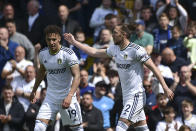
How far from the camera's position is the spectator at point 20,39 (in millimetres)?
15742

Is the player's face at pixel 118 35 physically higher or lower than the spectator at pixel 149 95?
higher

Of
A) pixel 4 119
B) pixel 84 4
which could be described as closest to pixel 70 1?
pixel 84 4

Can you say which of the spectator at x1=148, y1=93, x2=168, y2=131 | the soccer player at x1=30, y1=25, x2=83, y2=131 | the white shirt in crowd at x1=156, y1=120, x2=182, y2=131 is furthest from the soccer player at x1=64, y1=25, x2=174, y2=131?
the spectator at x1=148, y1=93, x2=168, y2=131

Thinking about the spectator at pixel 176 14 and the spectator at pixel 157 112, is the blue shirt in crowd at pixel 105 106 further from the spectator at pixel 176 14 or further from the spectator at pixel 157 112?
the spectator at pixel 176 14

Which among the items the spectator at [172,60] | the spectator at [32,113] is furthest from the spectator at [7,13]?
the spectator at [172,60]

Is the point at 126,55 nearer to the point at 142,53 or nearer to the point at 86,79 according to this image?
the point at 142,53

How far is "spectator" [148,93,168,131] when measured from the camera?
13461 mm

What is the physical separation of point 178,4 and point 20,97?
191 inches

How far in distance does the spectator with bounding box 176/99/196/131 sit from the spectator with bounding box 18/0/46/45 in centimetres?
477

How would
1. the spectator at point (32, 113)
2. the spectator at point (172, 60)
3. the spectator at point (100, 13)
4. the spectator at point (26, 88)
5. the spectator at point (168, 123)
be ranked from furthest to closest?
the spectator at point (100, 13), the spectator at point (172, 60), the spectator at point (26, 88), the spectator at point (32, 113), the spectator at point (168, 123)

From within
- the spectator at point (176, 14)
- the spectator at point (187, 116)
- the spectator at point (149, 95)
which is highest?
the spectator at point (176, 14)

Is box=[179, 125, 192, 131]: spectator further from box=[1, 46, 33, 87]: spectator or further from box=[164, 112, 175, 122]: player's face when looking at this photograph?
box=[1, 46, 33, 87]: spectator

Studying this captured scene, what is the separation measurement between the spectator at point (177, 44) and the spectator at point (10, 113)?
4202 millimetres

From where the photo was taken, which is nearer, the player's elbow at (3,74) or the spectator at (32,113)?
the spectator at (32,113)
